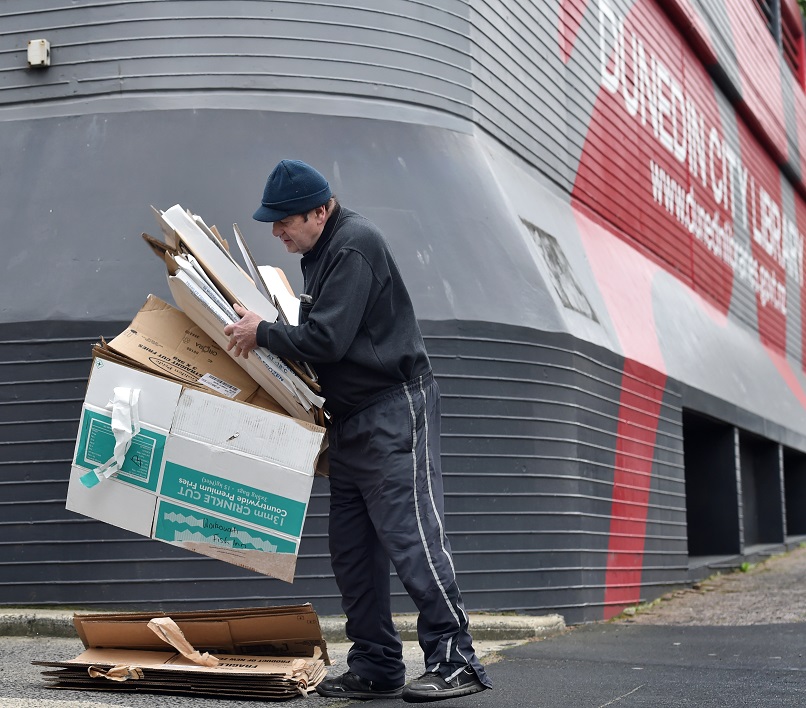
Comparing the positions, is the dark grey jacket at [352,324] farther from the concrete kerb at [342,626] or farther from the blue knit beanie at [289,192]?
the concrete kerb at [342,626]

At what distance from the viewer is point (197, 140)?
7.10 metres

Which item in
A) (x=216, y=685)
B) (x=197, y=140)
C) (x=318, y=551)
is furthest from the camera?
(x=197, y=140)

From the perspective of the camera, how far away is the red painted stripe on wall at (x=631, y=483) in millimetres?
8141

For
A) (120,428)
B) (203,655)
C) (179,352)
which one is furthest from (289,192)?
(203,655)

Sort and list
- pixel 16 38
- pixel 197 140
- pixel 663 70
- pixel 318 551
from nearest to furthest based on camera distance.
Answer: pixel 318 551, pixel 197 140, pixel 16 38, pixel 663 70

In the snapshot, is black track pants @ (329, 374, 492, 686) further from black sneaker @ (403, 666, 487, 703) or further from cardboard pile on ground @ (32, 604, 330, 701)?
cardboard pile on ground @ (32, 604, 330, 701)

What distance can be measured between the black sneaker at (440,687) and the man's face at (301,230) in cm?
161

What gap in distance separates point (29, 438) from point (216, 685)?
2.97 m

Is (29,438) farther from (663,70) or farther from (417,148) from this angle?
(663,70)

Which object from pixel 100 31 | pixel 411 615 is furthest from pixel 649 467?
pixel 100 31

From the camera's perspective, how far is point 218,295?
4.16 m

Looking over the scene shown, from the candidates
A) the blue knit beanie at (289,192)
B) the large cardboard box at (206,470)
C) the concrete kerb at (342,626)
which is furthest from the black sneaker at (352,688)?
the concrete kerb at (342,626)

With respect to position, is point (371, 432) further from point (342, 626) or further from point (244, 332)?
point (342, 626)

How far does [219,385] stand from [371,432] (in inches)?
23.7
